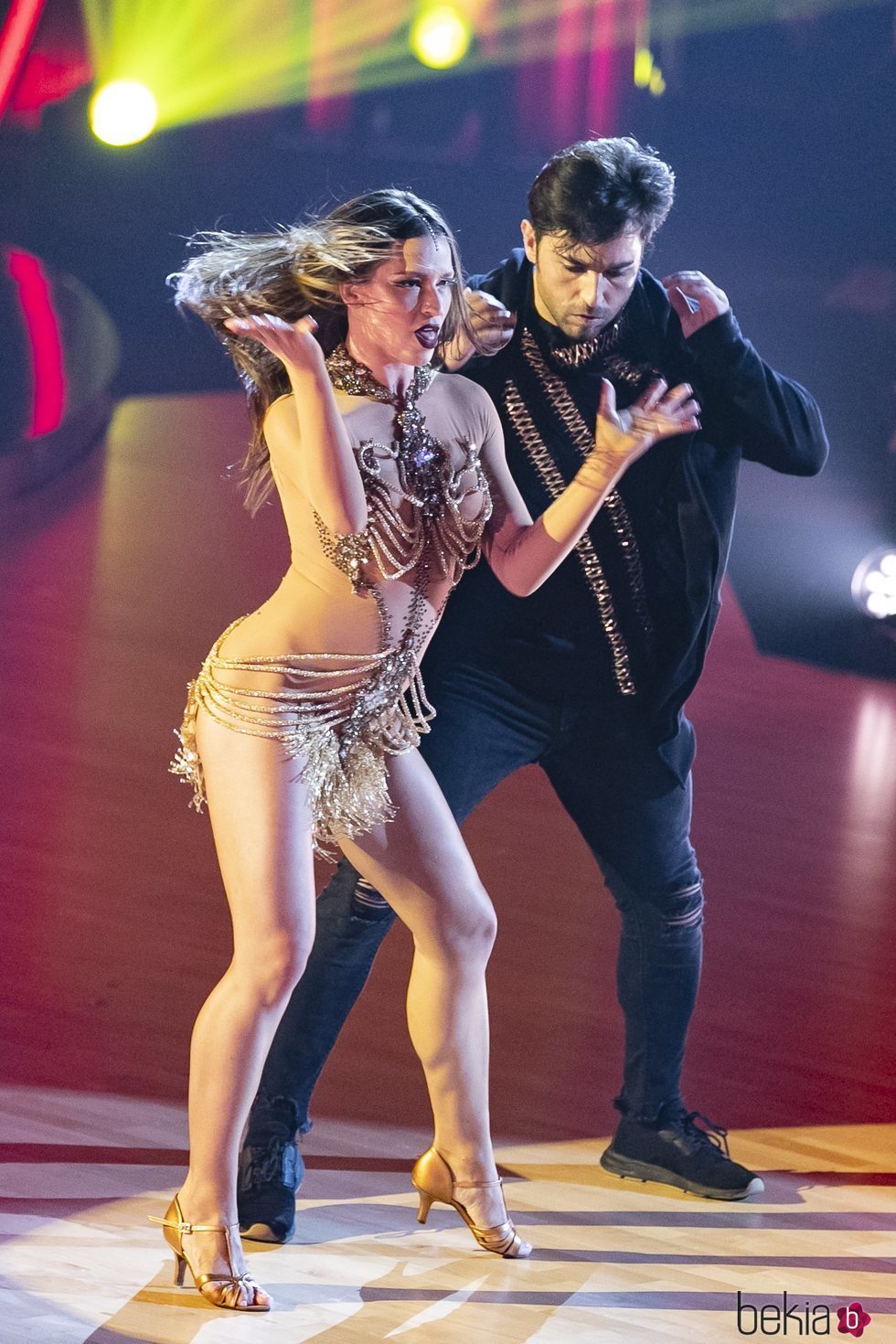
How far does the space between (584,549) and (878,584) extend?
426cm

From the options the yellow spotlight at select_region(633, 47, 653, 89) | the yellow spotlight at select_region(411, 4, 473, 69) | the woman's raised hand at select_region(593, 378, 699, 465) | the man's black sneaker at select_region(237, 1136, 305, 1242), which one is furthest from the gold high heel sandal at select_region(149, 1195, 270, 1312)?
the yellow spotlight at select_region(411, 4, 473, 69)

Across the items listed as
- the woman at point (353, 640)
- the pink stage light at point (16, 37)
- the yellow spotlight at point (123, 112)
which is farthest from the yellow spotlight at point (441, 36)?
the woman at point (353, 640)

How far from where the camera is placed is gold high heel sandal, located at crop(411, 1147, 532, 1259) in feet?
8.63

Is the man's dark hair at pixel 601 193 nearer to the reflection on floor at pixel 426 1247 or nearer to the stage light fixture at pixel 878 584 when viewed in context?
the reflection on floor at pixel 426 1247

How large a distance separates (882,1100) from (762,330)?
4387 mm

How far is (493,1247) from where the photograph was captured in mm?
2631

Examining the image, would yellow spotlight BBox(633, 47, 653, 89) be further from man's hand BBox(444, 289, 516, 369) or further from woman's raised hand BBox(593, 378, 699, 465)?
woman's raised hand BBox(593, 378, 699, 465)

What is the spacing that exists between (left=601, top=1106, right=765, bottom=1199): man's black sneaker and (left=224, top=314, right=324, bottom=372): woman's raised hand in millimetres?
1449

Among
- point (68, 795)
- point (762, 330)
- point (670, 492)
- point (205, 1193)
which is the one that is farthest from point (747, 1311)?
point (762, 330)

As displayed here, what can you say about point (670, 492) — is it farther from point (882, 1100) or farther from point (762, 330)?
point (762, 330)

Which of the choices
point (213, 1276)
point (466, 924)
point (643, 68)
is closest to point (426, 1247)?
point (213, 1276)

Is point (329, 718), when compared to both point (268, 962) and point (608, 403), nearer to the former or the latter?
point (268, 962)

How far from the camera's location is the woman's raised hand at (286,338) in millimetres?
2266

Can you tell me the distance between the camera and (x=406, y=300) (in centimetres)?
246
